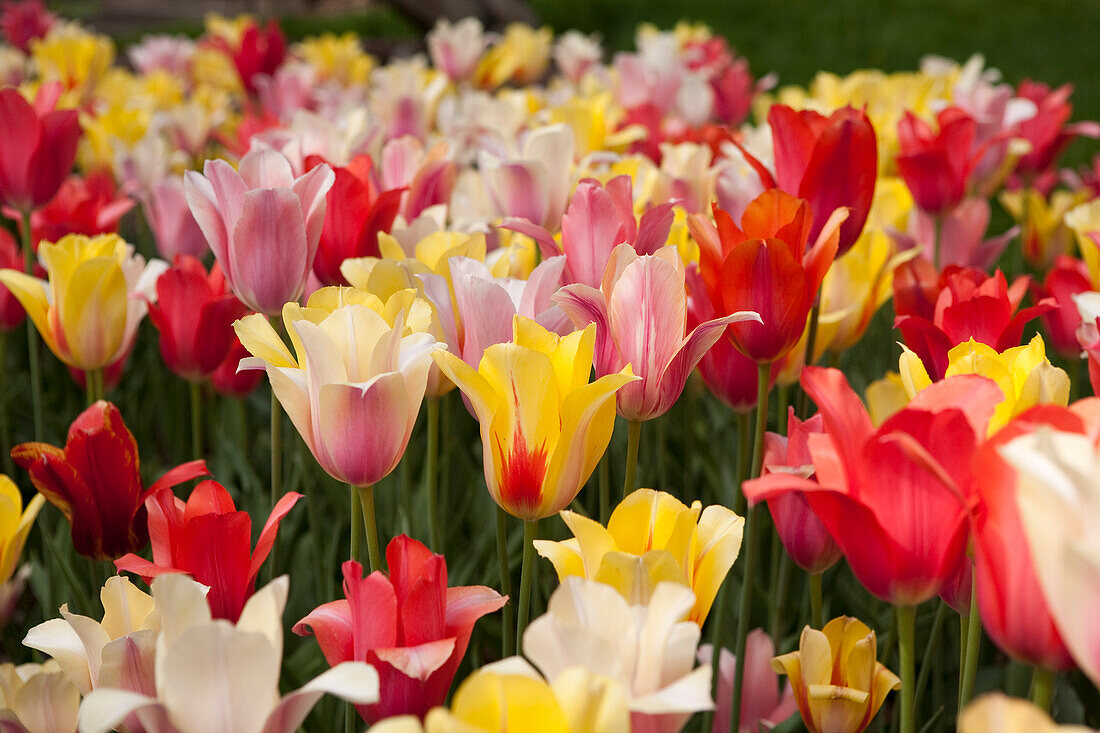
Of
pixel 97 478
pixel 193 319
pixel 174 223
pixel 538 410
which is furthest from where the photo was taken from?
pixel 174 223

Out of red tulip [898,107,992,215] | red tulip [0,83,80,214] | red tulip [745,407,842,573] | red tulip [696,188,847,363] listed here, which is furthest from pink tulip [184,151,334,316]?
red tulip [898,107,992,215]

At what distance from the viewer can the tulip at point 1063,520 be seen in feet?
1.72

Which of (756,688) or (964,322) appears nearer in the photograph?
(964,322)

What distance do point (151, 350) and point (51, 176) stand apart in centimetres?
62

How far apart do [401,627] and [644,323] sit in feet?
1.11

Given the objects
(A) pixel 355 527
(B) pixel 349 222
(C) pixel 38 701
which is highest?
(B) pixel 349 222

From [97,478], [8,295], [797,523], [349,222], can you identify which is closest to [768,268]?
[797,523]

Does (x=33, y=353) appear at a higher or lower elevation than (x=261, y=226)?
lower

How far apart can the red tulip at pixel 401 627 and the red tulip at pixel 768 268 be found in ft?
1.26

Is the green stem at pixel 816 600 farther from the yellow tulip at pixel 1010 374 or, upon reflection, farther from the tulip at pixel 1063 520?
the tulip at pixel 1063 520

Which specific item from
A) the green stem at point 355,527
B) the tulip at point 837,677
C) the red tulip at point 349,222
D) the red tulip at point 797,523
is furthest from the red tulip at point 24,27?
the tulip at point 837,677

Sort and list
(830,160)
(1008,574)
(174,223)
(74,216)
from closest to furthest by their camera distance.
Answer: (1008,574) < (830,160) < (74,216) < (174,223)

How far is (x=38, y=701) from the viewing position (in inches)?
31.8

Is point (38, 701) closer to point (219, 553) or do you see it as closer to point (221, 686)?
point (219, 553)
